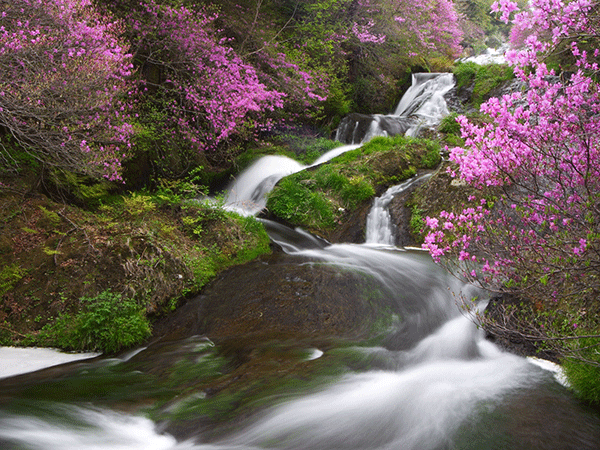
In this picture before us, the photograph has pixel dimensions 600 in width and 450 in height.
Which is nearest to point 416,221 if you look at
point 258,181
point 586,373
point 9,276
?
point 258,181

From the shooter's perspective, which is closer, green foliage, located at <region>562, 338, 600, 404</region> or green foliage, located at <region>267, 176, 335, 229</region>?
green foliage, located at <region>562, 338, 600, 404</region>

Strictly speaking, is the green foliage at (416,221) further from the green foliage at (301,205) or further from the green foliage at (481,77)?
the green foliage at (481,77)

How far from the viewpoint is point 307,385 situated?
3.44 meters

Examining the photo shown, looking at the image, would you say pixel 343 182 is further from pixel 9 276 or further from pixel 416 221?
pixel 9 276

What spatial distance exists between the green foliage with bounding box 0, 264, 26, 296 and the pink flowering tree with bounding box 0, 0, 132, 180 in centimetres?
143

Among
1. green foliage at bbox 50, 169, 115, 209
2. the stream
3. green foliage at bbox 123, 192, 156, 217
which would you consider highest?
green foliage at bbox 50, 169, 115, 209

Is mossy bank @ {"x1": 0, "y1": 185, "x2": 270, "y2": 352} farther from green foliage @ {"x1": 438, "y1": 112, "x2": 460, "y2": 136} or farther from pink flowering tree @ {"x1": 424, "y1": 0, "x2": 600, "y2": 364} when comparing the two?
green foliage @ {"x1": 438, "y1": 112, "x2": 460, "y2": 136}

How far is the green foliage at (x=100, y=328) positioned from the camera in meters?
4.26

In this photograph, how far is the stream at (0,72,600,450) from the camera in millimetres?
2773

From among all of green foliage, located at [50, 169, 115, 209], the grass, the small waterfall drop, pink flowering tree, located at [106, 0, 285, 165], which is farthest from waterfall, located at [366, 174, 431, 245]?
green foliage, located at [50, 169, 115, 209]

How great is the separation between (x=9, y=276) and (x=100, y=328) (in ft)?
4.87

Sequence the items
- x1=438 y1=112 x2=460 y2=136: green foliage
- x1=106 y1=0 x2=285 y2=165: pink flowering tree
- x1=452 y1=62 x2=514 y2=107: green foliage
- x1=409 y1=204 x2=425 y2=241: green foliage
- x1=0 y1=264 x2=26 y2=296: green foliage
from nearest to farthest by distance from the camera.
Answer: x1=0 y1=264 x2=26 y2=296: green foliage → x1=409 y1=204 x2=425 y2=241: green foliage → x1=106 y1=0 x2=285 y2=165: pink flowering tree → x1=438 y1=112 x2=460 y2=136: green foliage → x1=452 y1=62 x2=514 y2=107: green foliage

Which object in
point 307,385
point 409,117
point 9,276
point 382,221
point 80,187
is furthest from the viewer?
point 409,117

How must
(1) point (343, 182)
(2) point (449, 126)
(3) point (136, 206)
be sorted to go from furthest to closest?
(2) point (449, 126) < (1) point (343, 182) < (3) point (136, 206)
